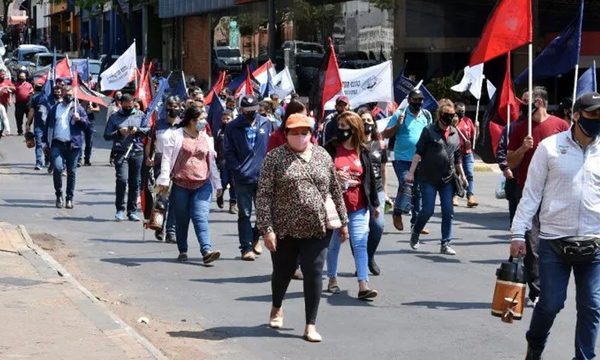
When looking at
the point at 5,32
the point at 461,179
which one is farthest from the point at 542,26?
the point at 5,32

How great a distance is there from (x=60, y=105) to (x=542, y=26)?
17974mm

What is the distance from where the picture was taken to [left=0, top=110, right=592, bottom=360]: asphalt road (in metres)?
8.86

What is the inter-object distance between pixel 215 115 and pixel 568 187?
11950mm

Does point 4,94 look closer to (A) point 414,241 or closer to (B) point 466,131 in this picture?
(B) point 466,131

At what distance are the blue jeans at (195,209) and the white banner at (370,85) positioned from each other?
5159 millimetres

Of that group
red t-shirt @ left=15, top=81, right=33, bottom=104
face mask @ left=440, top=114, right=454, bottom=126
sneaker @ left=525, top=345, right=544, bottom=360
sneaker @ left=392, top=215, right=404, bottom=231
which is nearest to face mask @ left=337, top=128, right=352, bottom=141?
face mask @ left=440, top=114, right=454, bottom=126

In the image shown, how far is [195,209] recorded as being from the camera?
501 inches

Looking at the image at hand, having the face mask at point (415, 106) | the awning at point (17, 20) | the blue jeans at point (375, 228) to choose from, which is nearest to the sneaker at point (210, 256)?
the blue jeans at point (375, 228)

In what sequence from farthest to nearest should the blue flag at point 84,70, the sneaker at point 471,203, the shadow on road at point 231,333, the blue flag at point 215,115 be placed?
1. the blue flag at point 84,70
2. the sneaker at point 471,203
3. the blue flag at point 215,115
4. the shadow on road at point 231,333

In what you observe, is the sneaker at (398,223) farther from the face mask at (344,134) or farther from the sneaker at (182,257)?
the face mask at (344,134)

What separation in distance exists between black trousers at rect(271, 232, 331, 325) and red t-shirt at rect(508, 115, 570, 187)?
7.49ft

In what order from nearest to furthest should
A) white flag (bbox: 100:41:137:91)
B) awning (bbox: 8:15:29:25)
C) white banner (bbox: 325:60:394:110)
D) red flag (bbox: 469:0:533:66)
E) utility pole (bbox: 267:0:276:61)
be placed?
red flag (bbox: 469:0:533:66)
white banner (bbox: 325:60:394:110)
white flag (bbox: 100:41:137:91)
utility pole (bbox: 267:0:276:61)
awning (bbox: 8:15:29:25)

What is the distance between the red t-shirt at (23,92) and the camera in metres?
32.5

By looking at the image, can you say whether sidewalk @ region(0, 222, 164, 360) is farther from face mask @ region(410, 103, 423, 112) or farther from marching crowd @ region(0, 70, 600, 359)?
face mask @ region(410, 103, 423, 112)
